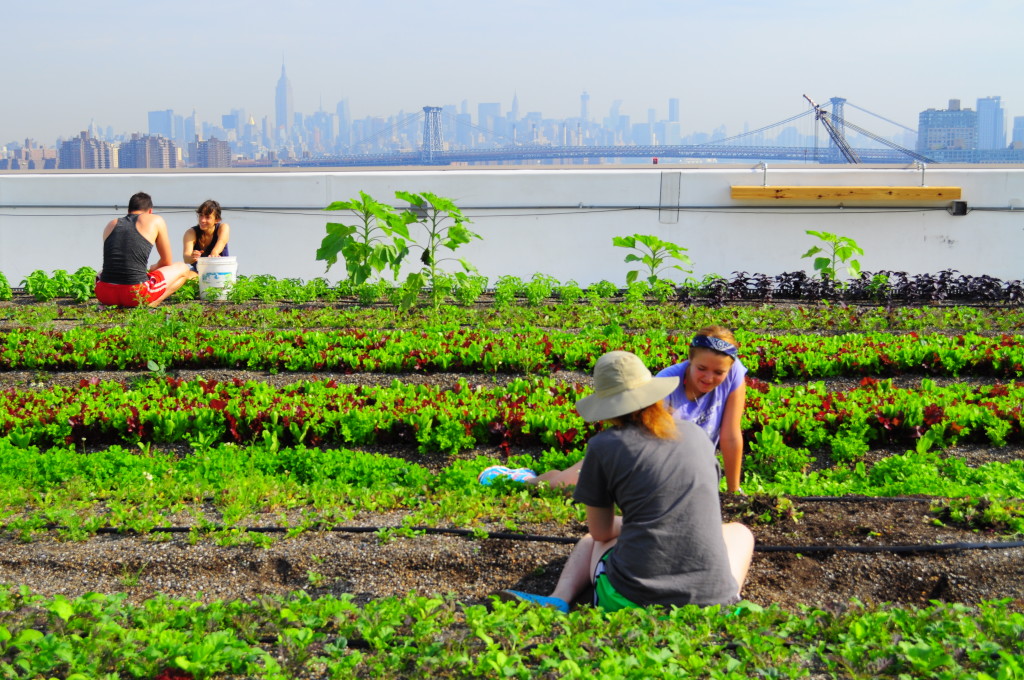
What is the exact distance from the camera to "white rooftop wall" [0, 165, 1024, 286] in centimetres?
1324

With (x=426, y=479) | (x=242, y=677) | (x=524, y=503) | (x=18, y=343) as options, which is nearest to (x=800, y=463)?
(x=524, y=503)

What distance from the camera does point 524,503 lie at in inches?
188

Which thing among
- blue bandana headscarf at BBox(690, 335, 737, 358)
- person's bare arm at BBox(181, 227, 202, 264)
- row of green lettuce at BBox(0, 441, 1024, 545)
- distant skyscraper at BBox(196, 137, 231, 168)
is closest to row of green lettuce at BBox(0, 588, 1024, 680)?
row of green lettuce at BBox(0, 441, 1024, 545)

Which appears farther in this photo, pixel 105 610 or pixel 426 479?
pixel 426 479

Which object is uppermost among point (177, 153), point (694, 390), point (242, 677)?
point (177, 153)

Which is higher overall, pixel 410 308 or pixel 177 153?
pixel 177 153

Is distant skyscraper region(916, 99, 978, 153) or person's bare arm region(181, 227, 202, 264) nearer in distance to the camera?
person's bare arm region(181, 227, 202, 264)

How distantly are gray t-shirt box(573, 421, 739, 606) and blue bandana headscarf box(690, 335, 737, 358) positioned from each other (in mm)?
1049

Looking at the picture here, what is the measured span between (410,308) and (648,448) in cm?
707

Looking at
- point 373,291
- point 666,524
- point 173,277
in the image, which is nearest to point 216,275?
point 173,277

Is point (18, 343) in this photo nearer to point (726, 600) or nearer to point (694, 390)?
point (694, 390)

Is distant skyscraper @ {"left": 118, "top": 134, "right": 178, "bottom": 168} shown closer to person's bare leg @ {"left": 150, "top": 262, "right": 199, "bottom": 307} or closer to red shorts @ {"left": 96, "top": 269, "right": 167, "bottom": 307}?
person's bare leg @ {"left": 150, "top": 262, "right": 199, "bottom": 307}

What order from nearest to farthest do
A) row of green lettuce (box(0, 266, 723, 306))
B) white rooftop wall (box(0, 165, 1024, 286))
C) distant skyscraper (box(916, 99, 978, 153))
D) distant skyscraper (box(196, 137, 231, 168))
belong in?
row of green lettuce (box(0, 266, 723, 306)) → white rooftop wall (box(0, 165, 1024, 286)) → distant skyscraper (box(196, 137, 231, 168)) → distant skyscraper (box(916, 99, 978, 153))

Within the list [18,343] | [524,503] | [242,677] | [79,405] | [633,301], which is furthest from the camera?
[633,301]
